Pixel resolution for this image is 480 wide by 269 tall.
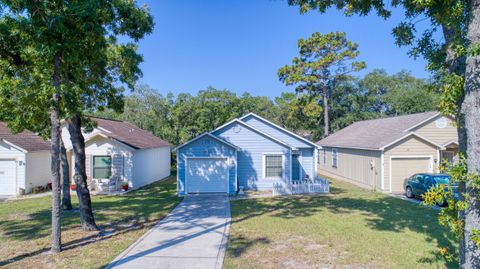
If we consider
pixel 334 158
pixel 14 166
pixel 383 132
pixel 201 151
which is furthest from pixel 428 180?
pixel 14 166

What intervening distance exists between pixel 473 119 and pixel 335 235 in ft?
17.8

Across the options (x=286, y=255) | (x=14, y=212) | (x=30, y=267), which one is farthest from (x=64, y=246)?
(x=14, y=212)

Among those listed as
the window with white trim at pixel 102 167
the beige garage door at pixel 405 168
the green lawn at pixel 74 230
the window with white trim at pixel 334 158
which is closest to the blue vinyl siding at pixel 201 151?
the green lawn at pixel 74 230

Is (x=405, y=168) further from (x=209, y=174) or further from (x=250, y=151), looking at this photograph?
(x=209, y=174)

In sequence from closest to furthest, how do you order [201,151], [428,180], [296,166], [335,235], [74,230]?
[335,235], [74,230], [428,180], [201,151], [296,166]

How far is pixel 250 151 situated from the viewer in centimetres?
1816

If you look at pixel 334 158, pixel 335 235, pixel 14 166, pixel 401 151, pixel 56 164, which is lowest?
pixel 335 235

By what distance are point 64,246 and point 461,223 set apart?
352 inches

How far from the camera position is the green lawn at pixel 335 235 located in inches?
265

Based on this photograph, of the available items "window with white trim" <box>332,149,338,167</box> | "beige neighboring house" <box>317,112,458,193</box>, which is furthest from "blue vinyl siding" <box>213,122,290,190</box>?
"window with white trim" <box>332,149,338,167</box>

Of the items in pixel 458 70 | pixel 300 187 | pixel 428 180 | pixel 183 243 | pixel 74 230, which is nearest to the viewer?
pixel 458 70

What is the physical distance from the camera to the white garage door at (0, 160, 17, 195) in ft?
57.1

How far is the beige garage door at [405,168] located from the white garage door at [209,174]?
10203 millimetres

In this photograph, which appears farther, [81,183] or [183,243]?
[81,183]
